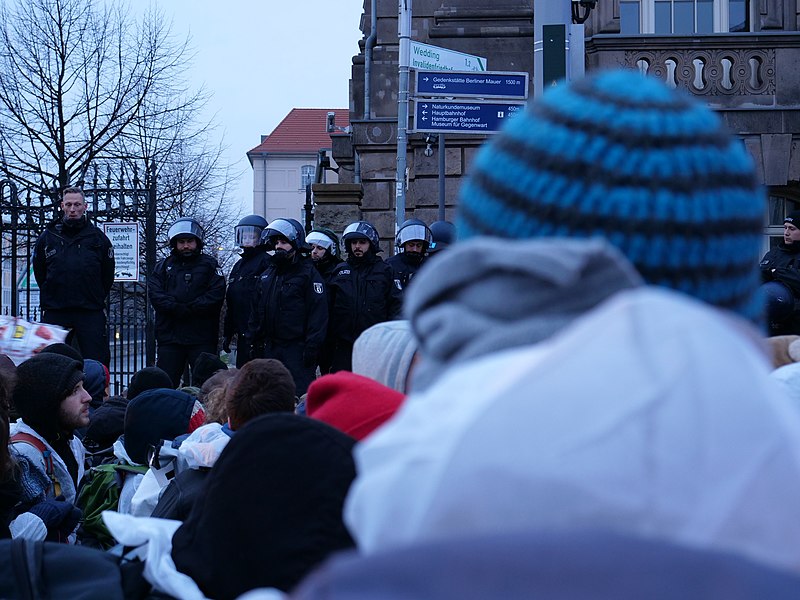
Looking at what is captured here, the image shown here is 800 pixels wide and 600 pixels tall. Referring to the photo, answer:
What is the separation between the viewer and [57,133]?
2178 centimetres

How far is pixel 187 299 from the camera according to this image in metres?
11.3

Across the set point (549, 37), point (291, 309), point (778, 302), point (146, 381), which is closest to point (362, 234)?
point (291, 309)

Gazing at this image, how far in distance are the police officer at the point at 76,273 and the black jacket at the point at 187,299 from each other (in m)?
0.53

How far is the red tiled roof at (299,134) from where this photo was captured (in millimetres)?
85625

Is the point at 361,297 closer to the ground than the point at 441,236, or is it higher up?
closer to the ground

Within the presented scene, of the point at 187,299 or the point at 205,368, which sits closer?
the point at 205,368

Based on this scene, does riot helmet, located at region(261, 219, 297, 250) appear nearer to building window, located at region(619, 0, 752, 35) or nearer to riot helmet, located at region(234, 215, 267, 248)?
riot helmet, located at region(234, 215, 267, 248)

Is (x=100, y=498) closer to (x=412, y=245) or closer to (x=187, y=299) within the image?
(x=187, y=299)

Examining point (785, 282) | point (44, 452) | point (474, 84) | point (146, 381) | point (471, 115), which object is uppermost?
point (474, 84)

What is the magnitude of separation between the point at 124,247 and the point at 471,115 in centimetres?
504

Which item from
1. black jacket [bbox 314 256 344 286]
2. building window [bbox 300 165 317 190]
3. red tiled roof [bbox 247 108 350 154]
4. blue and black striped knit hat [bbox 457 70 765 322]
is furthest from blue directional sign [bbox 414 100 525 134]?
red tiled roof [bbox 247 108 350 154]

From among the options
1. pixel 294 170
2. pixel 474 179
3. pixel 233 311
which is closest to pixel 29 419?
pixel 474 179

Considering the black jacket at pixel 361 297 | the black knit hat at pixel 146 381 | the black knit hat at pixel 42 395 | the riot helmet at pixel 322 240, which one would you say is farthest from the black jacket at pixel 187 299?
the black knit hat at pixel 42 395

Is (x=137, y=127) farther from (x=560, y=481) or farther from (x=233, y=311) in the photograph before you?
(x=560, y=481)
